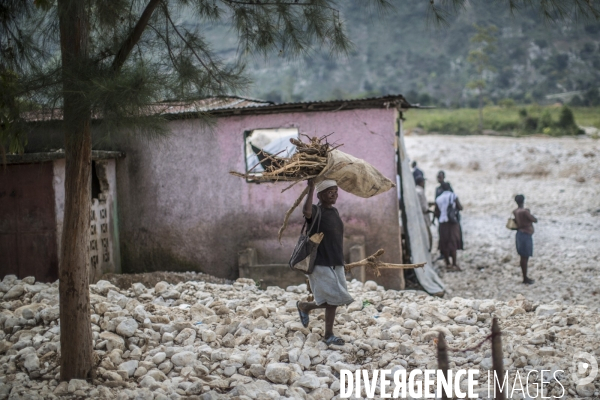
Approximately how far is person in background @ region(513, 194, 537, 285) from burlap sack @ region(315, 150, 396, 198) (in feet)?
15.4

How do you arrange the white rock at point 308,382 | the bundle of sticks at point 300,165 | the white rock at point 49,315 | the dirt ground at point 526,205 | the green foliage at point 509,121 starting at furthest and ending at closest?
the green foliage at point 509,121, the dirt ground at point 526,205, the white rock at point 49,315, the bundle of sticks at point 300,165, the white rock at point 308,382

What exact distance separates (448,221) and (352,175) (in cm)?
593

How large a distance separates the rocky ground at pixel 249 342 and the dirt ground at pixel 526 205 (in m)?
3.21

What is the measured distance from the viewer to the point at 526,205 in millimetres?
17812

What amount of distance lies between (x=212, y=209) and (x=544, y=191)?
43.2 feet

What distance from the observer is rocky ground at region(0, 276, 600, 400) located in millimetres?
4688

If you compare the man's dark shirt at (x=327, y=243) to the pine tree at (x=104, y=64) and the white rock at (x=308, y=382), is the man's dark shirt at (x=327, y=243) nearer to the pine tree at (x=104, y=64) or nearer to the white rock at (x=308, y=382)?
the white rock at (x=308, y=382)

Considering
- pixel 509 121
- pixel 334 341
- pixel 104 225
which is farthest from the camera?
pixel 509 121

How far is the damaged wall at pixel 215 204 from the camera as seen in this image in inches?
366

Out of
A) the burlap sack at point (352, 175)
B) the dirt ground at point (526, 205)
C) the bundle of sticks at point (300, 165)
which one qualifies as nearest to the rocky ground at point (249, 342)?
the burlap sack at point (352, 175)

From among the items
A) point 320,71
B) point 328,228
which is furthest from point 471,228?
point 320,71

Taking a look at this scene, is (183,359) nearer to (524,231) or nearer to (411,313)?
(411,313)

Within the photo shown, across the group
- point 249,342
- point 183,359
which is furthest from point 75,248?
point 249,342

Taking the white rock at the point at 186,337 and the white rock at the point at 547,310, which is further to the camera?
the white rock at the point at 547,310
